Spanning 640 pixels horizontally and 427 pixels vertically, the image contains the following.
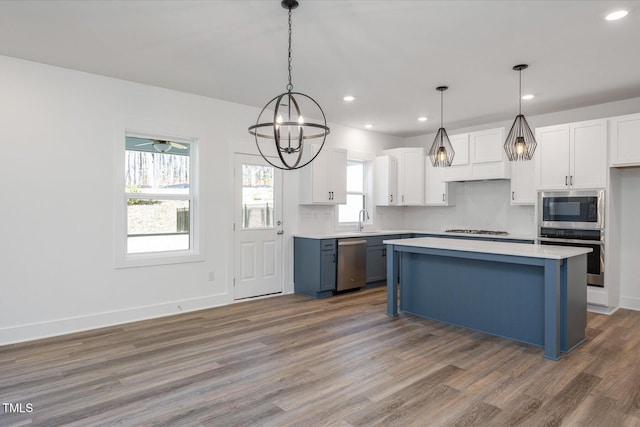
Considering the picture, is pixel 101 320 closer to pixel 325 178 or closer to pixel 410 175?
pixel 325 178

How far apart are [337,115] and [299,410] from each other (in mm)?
4340

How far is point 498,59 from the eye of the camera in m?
3.66

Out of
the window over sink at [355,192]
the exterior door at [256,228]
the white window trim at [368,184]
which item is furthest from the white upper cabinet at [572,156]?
the exterior door at [256,228]

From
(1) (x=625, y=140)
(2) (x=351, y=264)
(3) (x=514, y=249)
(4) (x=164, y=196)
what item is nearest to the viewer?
(3) (x=514, y=249)

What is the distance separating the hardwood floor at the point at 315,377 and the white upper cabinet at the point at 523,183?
6.37ft

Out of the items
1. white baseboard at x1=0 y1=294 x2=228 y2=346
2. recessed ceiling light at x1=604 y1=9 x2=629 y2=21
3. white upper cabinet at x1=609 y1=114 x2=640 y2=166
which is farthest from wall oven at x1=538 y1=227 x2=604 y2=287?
white baseboard at x1=0 y1=294 x2=228 y2=346

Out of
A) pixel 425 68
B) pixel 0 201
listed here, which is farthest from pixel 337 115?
pixel 0 201

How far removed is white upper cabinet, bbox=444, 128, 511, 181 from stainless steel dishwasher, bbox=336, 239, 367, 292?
76.7 inches

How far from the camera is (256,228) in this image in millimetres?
5418

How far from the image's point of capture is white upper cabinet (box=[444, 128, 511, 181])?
578cm

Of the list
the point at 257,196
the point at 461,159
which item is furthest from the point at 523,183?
the point at 257,196

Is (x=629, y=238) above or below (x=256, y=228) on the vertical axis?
below

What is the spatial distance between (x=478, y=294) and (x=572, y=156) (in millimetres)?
2343

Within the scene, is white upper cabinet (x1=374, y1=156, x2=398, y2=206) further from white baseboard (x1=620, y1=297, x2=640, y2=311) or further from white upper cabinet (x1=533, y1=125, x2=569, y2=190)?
white baseboard (x1=620, y1=297, x2=640, y2=311)
